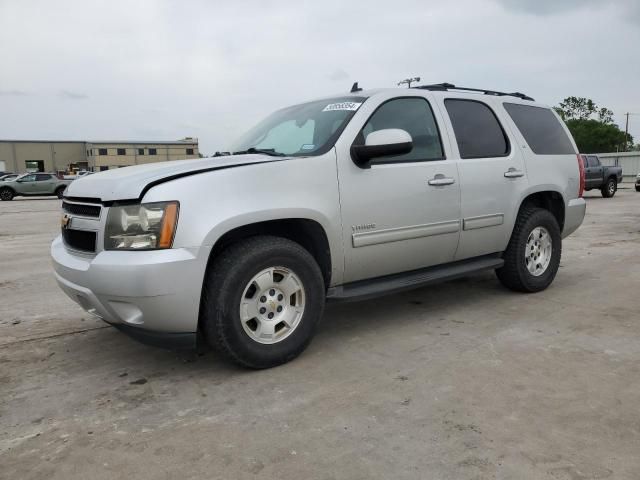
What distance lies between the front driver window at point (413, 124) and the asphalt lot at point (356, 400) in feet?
4.32

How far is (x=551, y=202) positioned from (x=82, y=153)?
306 feet

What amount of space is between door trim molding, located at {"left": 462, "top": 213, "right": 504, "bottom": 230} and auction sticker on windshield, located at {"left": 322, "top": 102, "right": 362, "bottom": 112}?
128 cm

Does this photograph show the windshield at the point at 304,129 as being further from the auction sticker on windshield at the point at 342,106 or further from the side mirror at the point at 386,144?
the side mirror at the point at 386,144

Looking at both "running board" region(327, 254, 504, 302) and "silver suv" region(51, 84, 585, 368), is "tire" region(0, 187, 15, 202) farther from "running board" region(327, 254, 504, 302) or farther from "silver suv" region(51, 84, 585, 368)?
"running board" region(327, 254, 504, 302)

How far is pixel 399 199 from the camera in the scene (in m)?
3.74

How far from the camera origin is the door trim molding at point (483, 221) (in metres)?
4.21

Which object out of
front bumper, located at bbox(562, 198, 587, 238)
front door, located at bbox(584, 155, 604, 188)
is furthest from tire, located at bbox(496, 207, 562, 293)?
front door, located at bbox(584, 155, 604, 188)

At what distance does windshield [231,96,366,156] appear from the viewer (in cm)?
361

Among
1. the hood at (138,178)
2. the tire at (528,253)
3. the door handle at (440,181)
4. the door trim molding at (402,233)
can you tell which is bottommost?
the tire at (528,253)

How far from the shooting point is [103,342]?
3.87 m

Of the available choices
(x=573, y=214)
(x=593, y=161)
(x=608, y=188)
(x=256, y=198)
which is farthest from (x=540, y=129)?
(x=608, y=188)

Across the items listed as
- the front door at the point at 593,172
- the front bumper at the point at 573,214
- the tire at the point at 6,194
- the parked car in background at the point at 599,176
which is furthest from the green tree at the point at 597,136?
the front bumper at the point at 573,214

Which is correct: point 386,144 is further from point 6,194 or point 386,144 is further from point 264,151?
point 6,194

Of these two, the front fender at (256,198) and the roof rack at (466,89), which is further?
the roof rack at (466,89)
